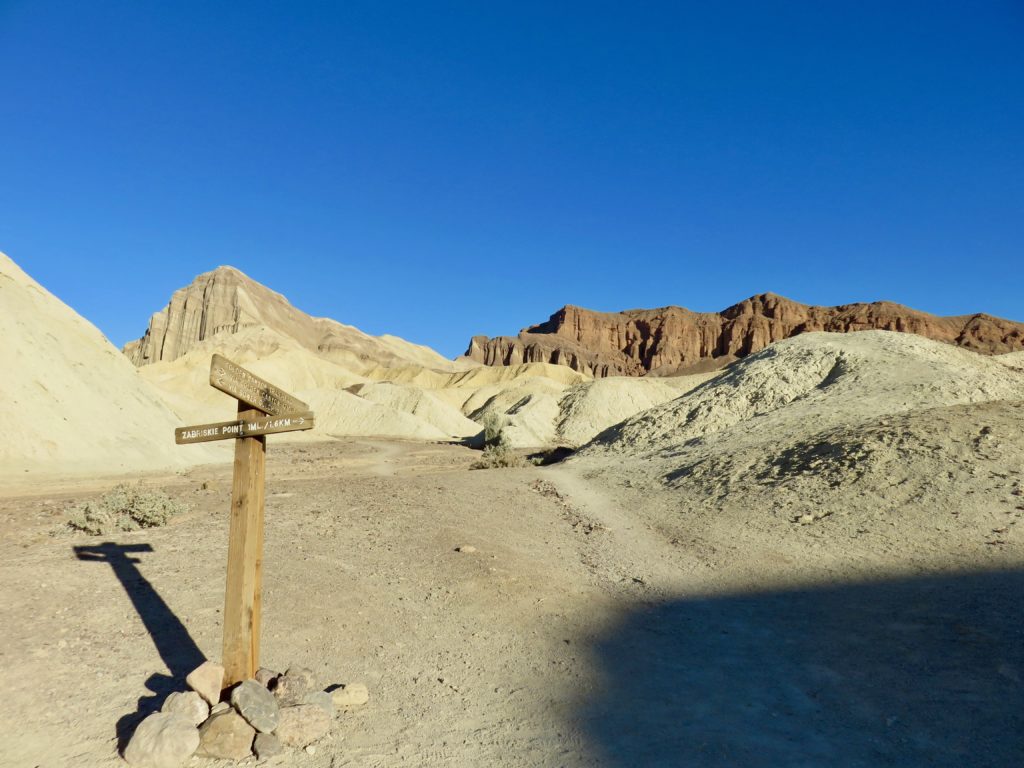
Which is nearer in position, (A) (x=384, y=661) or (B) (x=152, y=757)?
(B) (x=152, y=757)

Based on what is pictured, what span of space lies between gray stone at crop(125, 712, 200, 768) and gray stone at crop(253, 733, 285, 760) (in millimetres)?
416

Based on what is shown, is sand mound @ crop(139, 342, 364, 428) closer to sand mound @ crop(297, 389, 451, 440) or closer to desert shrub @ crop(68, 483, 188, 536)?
sand mound @ crop(297, 389, 451, 440)

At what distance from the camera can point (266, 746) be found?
457cm

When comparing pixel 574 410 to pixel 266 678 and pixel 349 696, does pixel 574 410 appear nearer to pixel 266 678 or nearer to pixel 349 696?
pixel 349 696

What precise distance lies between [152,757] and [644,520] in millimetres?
11383

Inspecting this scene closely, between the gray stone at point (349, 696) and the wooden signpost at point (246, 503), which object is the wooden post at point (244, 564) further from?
the gray stone at point (349, 696)

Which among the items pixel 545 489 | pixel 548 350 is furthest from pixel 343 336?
pixel 545 489

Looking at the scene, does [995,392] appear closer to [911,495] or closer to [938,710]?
[911,495]

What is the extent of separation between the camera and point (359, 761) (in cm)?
455

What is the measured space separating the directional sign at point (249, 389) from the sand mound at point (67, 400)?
19537 millimetres

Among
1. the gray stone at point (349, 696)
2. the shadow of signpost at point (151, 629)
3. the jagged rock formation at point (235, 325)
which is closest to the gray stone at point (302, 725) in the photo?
the gray stone at point (349, 696)

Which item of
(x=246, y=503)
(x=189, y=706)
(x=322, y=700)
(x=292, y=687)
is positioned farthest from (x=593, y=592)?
(x=189, y=706)

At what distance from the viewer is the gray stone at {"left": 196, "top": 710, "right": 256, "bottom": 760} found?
14.8 feet

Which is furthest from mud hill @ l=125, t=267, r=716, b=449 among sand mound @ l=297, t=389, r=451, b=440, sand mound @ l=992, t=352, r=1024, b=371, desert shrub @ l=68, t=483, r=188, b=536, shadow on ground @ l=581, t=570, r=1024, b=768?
shadow on ground @ l=581, t=570, r=1024, b=768
